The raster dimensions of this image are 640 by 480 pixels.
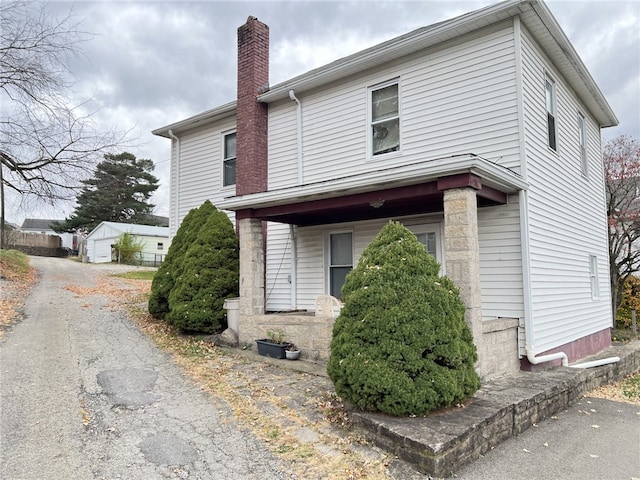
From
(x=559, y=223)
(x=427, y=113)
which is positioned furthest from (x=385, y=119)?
(x=559, y=223)

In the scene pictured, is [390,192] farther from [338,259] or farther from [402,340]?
[338,259]

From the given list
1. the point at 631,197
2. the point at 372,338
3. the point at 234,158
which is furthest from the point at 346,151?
the point at 631,197

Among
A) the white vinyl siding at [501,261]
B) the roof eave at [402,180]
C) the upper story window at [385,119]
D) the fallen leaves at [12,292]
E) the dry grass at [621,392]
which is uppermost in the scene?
the upper story window at [385,119]

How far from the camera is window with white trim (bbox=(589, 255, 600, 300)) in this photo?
383 inches

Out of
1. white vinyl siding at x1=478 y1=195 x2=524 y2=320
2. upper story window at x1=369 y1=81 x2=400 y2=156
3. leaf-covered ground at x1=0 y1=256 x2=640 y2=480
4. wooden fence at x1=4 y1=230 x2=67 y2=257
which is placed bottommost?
leaf-covered ground at x1=0 y1=256 x2=640 y2=480

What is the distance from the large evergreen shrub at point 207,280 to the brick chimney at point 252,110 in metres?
1.34

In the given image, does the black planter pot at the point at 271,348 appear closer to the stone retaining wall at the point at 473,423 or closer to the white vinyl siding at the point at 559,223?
the stone retaining wall at the point at 473,423

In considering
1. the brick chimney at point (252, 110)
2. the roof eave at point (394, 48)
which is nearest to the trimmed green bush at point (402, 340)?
the roof eave at point (394, 48)

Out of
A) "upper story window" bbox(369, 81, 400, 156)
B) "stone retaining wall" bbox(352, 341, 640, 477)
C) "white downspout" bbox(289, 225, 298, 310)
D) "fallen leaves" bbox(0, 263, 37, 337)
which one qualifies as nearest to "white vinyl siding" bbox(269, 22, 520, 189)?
"upper story window" bbox(369, 81, 400, 156)

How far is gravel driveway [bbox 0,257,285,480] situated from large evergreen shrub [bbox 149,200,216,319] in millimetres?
2052

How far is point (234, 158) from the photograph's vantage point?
36.2ft

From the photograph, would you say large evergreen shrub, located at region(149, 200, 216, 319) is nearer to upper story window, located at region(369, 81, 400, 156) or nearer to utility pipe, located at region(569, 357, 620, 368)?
upper story window, located at region(369, 81, 400, 156)

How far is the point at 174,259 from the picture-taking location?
991cm

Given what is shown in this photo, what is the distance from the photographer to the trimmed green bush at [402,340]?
4234mm
